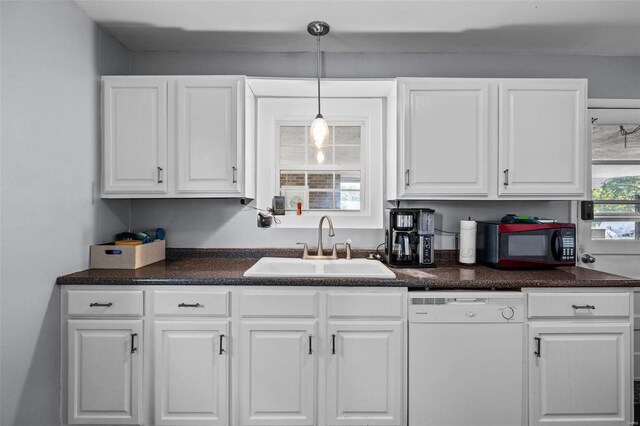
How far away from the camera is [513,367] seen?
180 cm

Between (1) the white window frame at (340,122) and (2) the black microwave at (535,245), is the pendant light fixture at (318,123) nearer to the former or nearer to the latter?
(1) the white window frame at (340,122)

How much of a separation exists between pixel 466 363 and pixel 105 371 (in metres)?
1.90

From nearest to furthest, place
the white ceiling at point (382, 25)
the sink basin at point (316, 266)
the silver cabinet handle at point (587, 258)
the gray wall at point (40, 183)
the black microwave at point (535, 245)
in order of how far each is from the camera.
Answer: the gray wall at point (40, 183) < the white ceiling at point (382, 25) < the black microwave at point (535, 245) < the sink basin at point (316, 266) < the silver cabinet handle at point (587, 258)

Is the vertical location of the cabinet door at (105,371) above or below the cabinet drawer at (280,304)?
below

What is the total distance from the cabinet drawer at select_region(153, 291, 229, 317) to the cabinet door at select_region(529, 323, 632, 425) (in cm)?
164

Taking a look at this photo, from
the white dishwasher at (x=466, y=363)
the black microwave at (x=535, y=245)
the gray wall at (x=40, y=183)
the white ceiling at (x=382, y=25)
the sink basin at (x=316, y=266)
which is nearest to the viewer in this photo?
the gray wall at (x=40, y=183)

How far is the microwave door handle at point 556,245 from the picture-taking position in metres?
2.05

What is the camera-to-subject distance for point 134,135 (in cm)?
214

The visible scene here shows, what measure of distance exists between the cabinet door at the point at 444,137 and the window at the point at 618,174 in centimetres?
106

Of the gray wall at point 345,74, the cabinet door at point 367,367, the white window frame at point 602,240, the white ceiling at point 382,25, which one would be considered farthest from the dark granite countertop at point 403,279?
the white ceiling at point 382,25

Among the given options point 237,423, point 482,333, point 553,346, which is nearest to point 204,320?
point 237,423

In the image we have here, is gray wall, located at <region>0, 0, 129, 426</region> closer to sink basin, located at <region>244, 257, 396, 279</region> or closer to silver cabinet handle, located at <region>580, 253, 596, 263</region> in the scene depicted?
sink basin, located at <region>244, 257, 396, 279</region>

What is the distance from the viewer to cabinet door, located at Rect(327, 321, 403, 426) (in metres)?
1.80

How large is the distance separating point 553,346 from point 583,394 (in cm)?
30
